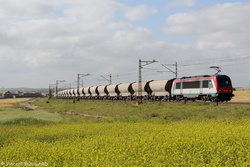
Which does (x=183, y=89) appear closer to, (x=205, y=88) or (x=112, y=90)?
(x=205, y=88)

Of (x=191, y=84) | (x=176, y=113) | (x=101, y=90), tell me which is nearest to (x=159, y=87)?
A: (x=191, y=84)

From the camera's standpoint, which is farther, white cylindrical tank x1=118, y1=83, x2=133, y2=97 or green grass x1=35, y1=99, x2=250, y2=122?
white cylindrical tank x1=118, y1=83, x2=133, y2=97

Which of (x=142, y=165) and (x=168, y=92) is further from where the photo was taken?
(x=168, y=92)

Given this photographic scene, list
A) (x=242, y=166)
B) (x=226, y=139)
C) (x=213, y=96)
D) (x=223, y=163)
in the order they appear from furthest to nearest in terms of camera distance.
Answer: (x=213, y=96)
(x=226, y=139)
(x=223, y=163)
(x=242, y=166)

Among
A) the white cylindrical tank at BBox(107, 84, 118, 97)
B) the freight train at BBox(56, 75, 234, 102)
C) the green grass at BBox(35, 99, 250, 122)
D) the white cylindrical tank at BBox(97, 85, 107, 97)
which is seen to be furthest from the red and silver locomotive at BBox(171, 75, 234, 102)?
the white cylindrical tank at BBox(97, 85, 107, 97)

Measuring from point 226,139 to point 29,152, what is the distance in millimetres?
8868

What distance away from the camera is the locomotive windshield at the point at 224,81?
43.7 meters

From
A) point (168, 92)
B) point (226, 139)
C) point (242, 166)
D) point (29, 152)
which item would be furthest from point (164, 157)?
point (168, 92)

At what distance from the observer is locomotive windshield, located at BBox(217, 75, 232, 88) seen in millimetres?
43656

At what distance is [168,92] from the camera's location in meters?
56.6

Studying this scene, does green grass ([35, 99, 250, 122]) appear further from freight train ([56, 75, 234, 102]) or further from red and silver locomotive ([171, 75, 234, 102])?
freight train ([56, 75, 234, 102])

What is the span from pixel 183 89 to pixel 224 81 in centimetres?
839

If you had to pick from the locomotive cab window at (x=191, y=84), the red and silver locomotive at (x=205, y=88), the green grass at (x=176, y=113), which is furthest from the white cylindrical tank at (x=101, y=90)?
the locomotive cab window at (x=191, y=84)

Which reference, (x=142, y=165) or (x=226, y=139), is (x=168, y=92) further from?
(x=142, y=165)
